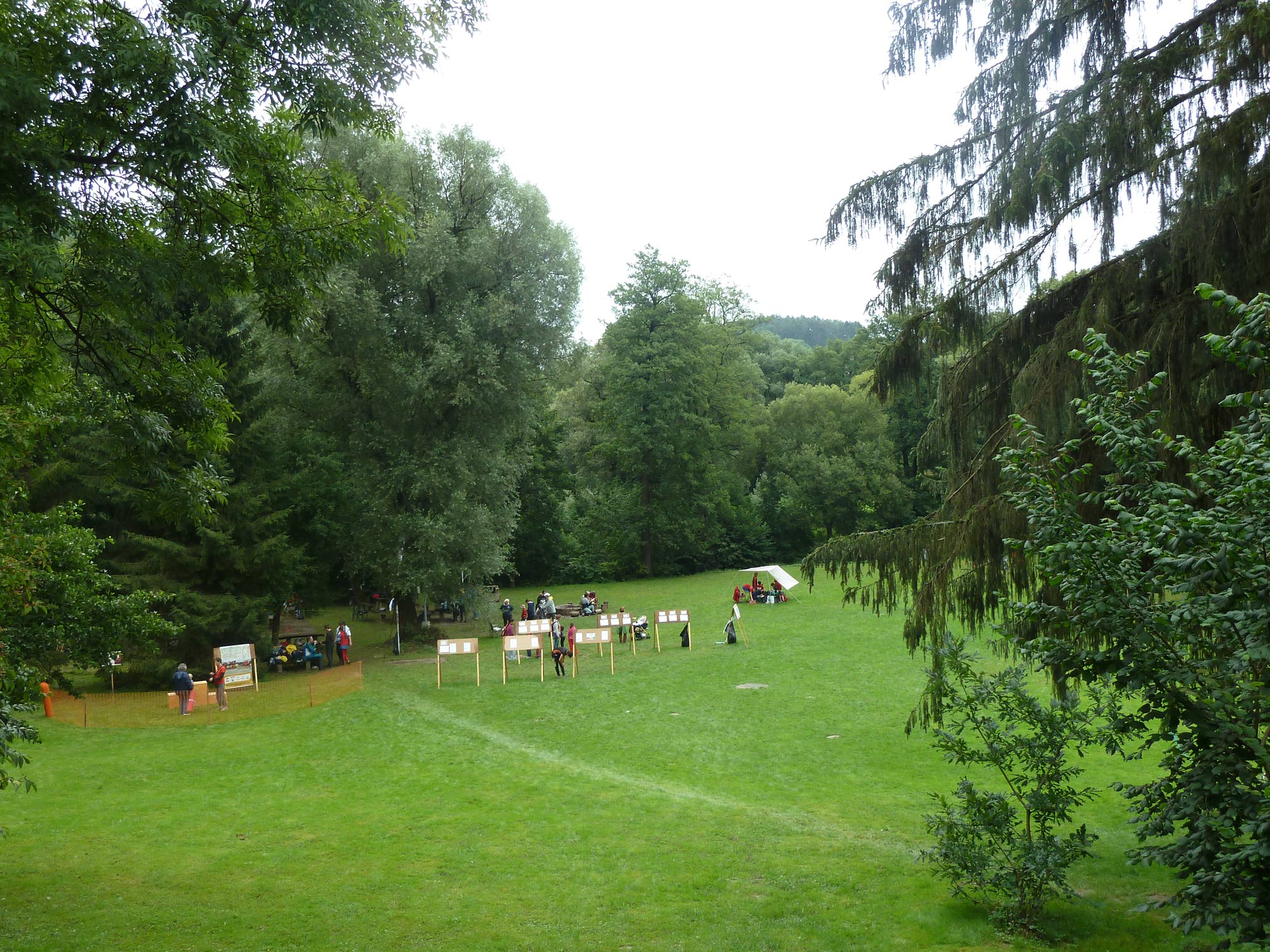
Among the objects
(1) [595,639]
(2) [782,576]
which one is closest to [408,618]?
(1) [595,639]

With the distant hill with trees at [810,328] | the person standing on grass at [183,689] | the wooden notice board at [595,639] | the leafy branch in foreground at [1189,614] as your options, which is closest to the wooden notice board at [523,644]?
the wooden notice board at [595,639]

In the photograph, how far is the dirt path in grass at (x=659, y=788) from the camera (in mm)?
12266

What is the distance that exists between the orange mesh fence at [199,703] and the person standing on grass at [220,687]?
0.43ft

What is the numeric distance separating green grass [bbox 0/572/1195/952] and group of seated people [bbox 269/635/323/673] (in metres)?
5.27

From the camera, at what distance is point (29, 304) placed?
24.6 ft

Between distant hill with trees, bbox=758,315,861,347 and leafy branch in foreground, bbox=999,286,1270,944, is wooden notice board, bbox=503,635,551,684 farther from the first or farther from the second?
distant hill with trees, bbox=758,315,861,347

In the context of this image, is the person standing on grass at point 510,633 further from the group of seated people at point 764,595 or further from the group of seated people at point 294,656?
the group of seated people at point 764,595

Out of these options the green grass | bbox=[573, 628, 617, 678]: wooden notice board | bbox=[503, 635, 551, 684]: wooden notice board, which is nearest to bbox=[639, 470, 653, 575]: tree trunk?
bbox=[573, 628, 617, 678]: wooden notice board

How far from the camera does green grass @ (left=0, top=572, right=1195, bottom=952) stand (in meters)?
9.22

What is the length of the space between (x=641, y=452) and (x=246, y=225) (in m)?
40.3

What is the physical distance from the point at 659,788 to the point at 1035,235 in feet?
34.1

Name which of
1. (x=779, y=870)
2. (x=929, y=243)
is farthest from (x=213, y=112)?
(x=779, y=870)

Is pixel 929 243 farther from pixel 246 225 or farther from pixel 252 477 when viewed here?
pixel 252 477

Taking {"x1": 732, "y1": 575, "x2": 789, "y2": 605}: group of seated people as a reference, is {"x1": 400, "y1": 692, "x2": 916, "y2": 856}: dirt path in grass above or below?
below
